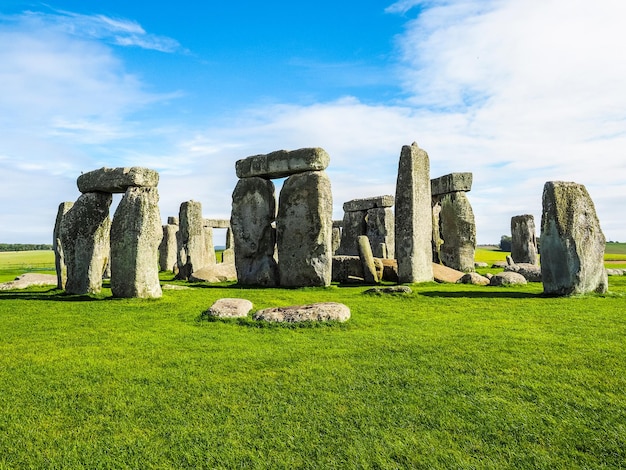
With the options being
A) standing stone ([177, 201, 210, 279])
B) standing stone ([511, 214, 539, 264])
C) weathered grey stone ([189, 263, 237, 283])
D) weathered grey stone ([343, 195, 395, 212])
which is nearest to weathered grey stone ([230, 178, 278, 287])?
weathered grey stone ([189, 263, 237, 283])

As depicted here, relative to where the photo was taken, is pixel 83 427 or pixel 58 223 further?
pixel 58 223

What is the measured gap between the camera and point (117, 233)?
30.4ft

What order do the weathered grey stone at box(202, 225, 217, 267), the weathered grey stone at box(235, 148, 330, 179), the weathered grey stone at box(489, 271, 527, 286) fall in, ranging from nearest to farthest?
the weathered grey stone at box(489, 271, 527, 286) < the weathered grey stone at box(235, 148, 330, 179) < the weathered grey stone at box(202, 225, 217, 267)

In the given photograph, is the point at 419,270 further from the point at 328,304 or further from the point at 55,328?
the point at 55,328

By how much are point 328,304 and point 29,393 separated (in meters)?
4.03

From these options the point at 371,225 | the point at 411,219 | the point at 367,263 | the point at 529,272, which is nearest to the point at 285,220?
the point at 367,263

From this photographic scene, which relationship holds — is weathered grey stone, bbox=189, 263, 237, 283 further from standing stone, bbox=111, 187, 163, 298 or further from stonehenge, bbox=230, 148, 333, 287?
standing stone, bbox=111, 187, 163, 298

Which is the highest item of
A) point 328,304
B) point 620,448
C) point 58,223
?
point 58,223

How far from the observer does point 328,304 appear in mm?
6984

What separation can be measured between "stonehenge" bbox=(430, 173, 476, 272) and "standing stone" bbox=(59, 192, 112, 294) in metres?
11.7

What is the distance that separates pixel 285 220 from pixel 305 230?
73cm

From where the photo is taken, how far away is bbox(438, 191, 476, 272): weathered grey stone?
16641mm

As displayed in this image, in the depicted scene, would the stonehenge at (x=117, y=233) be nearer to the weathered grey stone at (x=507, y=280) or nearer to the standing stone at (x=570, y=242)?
A: the standing stone at (x=570, y=242)

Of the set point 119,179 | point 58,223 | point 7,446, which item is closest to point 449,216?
point 119,179
